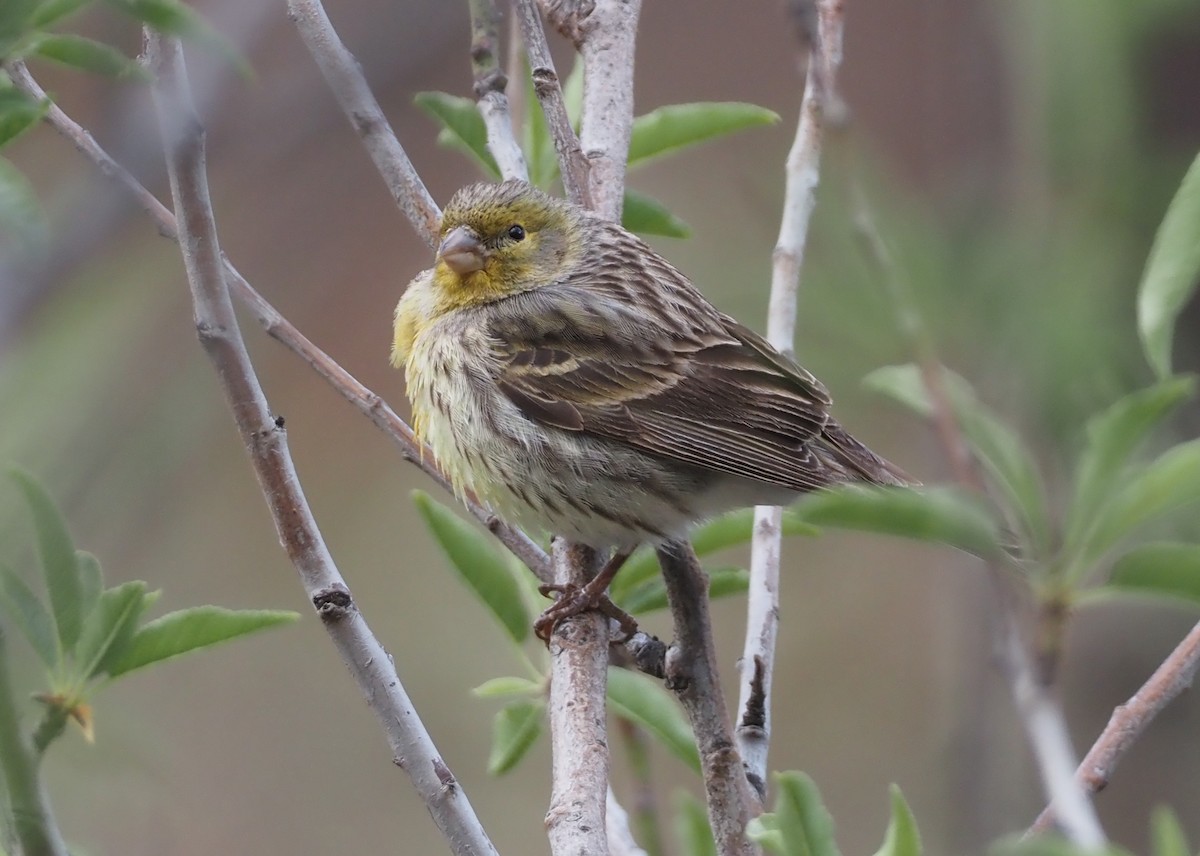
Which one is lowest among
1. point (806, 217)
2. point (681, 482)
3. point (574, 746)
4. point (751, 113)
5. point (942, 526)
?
point (942, 526)

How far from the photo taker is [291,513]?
237cm

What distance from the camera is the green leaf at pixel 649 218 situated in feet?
13.0

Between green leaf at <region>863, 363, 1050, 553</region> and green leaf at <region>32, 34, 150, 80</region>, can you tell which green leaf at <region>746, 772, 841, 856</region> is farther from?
green leaf at <region>32, 34, 150, 80</region>

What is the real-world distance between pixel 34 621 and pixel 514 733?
1.41 m

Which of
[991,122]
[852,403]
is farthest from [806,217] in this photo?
[991,122]

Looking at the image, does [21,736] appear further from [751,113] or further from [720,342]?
[720,342]

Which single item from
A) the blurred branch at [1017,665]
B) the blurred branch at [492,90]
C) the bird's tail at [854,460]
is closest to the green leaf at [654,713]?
the bird's tail at [854,460]

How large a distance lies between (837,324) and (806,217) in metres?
1.71

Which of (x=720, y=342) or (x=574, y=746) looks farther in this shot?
(x=720, y=342)

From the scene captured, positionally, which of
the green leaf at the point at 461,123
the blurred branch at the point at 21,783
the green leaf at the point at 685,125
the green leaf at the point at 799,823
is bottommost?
the blurred branch at the point at 21,783

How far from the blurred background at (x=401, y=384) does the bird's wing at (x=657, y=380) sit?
0.77 feet

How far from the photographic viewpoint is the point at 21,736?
1.72 meters

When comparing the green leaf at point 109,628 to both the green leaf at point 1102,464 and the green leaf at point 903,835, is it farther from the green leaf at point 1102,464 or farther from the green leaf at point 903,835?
the green leaf at point 1102,464

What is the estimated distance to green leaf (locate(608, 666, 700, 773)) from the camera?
3213 millimetres
